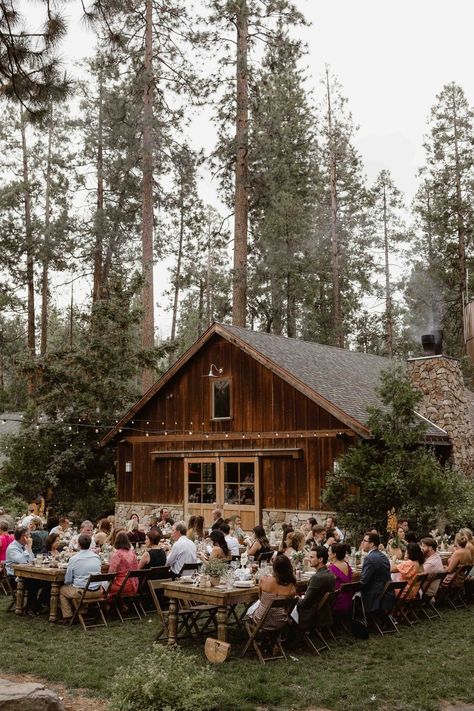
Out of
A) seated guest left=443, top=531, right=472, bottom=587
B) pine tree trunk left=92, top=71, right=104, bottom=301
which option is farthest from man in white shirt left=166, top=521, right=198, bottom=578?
pine tree trunk left=92, top=71, right=104, bottom=301

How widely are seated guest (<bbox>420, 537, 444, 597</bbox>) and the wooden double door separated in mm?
7670

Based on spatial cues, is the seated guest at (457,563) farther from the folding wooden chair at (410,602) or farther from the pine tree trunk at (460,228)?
the pine tree trunk at (460,228)

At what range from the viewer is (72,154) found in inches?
1192

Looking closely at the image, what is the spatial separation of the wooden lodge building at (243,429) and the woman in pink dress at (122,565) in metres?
6.63

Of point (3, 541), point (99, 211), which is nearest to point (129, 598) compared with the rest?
point (3, 541)

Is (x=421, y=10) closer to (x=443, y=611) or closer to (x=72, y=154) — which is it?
(x=443, y=611)

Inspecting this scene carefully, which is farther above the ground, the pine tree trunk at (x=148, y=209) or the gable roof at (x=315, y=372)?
the pine tree trunk at (x=148, y=209)

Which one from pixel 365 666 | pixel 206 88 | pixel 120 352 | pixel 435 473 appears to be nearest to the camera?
pixel 365 666

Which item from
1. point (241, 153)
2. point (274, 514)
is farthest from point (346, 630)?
point (241, 153)

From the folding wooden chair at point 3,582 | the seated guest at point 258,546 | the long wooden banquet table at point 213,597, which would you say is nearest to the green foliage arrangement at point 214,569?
the long wooden banquet table at point 213,597

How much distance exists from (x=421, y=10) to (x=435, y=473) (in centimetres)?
802

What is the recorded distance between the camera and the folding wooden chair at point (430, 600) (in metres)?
9.84

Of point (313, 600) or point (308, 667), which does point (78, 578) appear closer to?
point (313, 600)

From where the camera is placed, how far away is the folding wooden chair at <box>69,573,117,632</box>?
30.5 feet
